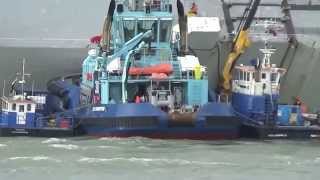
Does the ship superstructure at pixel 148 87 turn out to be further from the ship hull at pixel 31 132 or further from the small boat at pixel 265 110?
the small boat at pixel 265 110

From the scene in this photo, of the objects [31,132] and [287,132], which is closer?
[31,132]

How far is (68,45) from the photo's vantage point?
52469mm

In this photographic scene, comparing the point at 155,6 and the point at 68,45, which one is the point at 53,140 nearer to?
the point at 155,6

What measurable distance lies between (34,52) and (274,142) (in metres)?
16.9

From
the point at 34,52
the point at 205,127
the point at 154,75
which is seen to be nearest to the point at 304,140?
the point at 205,127

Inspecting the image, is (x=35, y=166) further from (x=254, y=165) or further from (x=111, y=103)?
(x=111, y=103)

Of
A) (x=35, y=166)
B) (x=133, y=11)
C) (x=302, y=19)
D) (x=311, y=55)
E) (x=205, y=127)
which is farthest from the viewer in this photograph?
(x=302, y=19)

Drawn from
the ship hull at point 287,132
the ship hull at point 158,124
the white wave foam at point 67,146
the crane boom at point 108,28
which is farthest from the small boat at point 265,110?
the white wave foam at point 67,146

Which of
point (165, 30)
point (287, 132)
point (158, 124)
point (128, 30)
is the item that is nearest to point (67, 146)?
point (158, 124)

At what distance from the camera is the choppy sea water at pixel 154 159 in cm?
2909

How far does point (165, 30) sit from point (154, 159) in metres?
12.2

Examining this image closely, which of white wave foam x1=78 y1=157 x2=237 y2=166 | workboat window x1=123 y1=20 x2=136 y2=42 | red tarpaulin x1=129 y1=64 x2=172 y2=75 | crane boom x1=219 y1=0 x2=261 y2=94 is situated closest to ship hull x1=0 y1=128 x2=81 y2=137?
red tarpaulin x1=129 y1=64 x2=172 y2=75

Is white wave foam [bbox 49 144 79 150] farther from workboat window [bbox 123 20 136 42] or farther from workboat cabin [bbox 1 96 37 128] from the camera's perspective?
workboat window [bbox 123 20 136 42]

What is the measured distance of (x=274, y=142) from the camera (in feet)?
130
